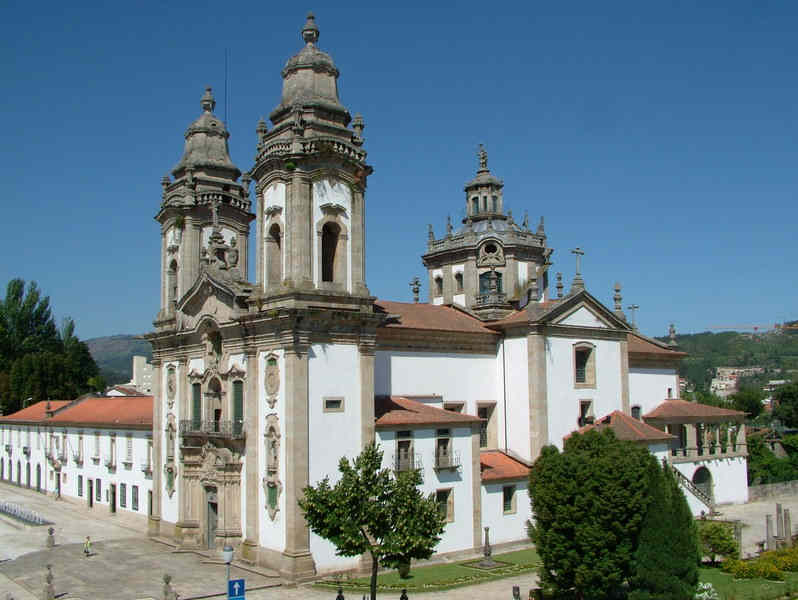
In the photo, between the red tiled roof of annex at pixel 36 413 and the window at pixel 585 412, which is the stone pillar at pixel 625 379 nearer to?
the window at pixel 585 412

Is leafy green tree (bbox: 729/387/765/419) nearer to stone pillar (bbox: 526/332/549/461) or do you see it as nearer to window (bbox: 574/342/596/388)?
window (bbox: 574/342/596/388)

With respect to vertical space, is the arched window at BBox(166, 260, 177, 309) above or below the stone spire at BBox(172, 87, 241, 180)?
below

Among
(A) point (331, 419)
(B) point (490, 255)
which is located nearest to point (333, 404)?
(A) point (331, 419)

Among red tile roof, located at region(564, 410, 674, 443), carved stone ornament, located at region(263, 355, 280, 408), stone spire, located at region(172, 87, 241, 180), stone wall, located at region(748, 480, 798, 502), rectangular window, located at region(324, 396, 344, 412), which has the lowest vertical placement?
stone wall, located at region(748, 480, 798, 502)

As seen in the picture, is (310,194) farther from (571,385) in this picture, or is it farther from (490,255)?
(490,255)

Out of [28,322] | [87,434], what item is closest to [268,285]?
[87,434]

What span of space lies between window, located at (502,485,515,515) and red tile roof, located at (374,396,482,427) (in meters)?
3.81

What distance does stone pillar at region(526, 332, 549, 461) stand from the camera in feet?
118

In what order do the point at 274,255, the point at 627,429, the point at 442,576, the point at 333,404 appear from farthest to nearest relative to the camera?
the point at 627,429 < the point at 274,255 < the point at 333,404 < the point at 442,576

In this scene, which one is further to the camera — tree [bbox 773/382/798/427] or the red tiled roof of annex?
tree [bbox 773/382/798/427]

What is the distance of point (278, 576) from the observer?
28.2m

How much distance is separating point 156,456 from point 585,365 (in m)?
22.2

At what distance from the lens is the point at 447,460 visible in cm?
3155

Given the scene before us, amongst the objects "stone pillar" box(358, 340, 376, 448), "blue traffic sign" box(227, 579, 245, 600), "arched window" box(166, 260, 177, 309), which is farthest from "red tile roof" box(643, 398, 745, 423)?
"blue traffic sign" box(227, 579, 245, 600)
